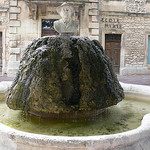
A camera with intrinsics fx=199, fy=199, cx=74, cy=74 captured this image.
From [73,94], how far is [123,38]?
387 inches

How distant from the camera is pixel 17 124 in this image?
7.46 ft

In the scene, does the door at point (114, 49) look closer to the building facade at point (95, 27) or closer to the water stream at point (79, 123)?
the building facade at point (95, 27)

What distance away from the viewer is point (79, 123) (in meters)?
2.31

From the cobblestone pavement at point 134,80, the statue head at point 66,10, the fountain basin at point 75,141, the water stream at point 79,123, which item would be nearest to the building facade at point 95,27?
the cobblestone pavement at point 134,80

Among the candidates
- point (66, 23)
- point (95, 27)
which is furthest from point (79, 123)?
point (95, 27)

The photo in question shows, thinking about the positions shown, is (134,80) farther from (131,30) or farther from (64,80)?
(64,80)

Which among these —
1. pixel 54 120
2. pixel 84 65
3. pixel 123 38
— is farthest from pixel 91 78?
pixel 123 38

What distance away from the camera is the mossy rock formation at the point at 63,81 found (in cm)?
221

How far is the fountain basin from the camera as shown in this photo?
56.4 inches

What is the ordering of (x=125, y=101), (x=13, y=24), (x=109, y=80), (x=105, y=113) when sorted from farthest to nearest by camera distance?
(x=13, y=24) → (x=125, y=101) → (x=105, y=113) → (x=109, y=80)

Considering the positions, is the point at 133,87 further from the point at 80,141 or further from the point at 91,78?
the point at 80,141

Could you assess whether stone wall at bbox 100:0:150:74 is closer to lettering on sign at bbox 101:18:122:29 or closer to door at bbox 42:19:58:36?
lettering on sign at bbox 101:18:122:29

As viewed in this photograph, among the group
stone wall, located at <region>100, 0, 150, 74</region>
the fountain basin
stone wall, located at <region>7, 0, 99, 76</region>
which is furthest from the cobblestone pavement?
the fountain basin

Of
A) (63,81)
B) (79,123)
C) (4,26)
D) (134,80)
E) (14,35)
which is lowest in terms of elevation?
(134,80)
